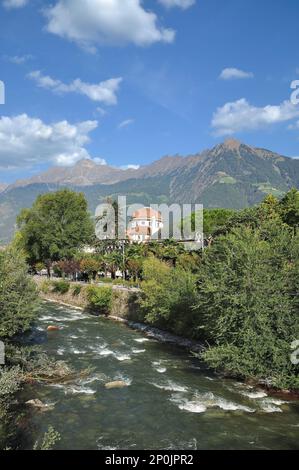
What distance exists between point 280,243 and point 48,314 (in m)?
31.4

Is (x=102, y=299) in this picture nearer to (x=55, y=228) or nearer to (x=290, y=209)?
(x=290, y=209)

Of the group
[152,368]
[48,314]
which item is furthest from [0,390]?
[48,314]

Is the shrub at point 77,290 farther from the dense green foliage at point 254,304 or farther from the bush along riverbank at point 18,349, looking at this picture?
the dense green foliage at point 254,304

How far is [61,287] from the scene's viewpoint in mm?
61781

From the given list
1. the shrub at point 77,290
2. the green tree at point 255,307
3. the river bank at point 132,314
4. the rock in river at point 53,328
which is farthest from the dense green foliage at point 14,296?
the shrub at point 77,290

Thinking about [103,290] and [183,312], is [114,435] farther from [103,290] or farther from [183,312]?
[103,290]

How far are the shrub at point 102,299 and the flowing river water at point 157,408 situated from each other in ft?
55.7

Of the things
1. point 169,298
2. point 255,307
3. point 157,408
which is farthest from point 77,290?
point 157,408

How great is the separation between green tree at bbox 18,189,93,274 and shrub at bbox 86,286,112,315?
89.8 ft

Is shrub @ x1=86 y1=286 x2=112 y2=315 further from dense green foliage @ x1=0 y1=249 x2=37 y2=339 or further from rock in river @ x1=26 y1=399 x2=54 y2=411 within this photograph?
rock in river @ x1=26 y1=399 x2=54 y2=411

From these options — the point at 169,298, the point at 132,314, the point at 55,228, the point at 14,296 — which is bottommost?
the point at 132,314

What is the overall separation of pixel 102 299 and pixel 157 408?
95.4 ft

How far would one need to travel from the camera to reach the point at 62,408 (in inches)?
835

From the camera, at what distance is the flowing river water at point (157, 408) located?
18156 mm
